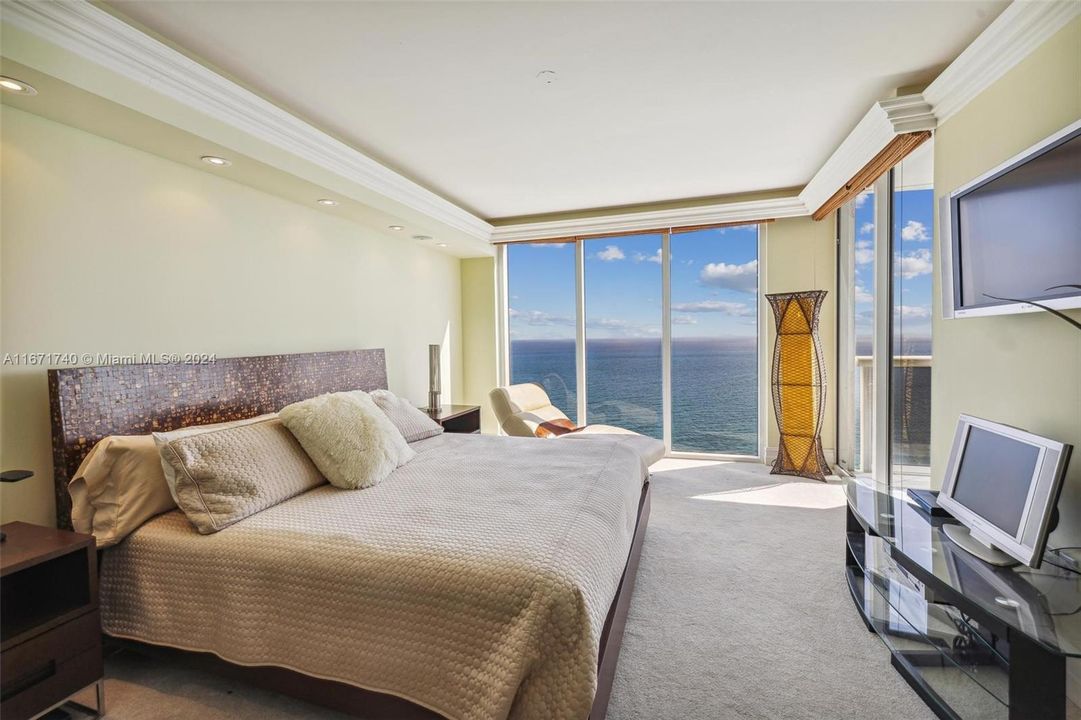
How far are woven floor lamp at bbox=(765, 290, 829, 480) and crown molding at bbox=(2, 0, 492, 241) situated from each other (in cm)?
335

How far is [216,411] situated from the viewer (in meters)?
2.70

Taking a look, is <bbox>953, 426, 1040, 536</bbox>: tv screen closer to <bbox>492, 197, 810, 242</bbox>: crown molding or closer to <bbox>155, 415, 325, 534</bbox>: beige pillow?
<bbox>155, 415, 325, 534</bbox>: beige pillow

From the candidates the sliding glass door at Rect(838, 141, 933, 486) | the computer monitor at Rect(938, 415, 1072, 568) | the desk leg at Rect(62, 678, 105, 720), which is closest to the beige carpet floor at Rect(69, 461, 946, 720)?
the desk leg at Rect(62, 678, 105, 720)

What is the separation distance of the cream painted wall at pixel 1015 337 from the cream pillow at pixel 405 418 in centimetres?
287

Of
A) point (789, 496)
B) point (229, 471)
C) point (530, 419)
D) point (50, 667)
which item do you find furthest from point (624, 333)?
point (50, 667)

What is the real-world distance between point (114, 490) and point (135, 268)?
1.06m

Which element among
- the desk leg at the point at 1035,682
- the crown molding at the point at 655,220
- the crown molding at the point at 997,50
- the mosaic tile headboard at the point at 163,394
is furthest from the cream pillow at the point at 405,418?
the crown molding at the point at 997,50

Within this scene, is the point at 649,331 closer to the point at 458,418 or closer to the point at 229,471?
the point at 458,418

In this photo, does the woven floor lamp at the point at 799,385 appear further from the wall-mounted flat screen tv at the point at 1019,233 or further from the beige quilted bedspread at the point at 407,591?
Result: the beige quilted bedspread at the point at 407,591

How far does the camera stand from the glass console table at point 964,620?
129cm

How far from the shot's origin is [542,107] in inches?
111

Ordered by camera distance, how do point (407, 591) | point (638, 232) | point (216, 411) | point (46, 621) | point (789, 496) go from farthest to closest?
point (638, 232) < point (789, 496) < point (216, 411) < point (46, 621) < point (407, 591)

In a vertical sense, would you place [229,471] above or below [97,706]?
above

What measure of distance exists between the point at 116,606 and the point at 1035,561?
3.02 metres
